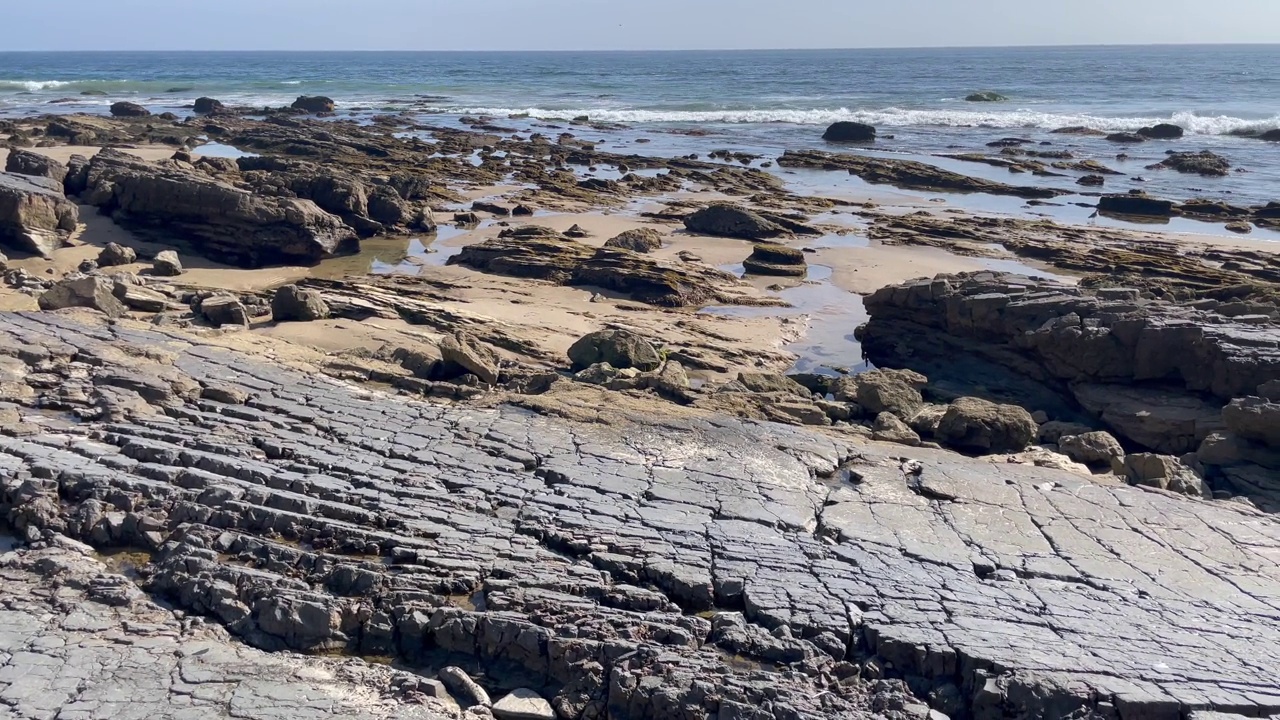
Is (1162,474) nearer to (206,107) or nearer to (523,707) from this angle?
(523,707)

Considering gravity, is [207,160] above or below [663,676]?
above

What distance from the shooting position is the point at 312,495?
7062 millimetres

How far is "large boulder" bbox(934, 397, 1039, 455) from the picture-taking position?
10.2 m

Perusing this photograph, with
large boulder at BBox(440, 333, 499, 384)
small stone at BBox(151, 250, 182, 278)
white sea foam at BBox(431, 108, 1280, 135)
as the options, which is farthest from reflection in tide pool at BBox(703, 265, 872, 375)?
white sea foam at BBox(431, 108, 1280, 135)

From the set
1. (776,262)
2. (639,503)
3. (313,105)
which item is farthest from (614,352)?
(313,105)

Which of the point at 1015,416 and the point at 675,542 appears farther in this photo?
the point at 1015,416

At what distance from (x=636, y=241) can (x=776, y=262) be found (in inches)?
114

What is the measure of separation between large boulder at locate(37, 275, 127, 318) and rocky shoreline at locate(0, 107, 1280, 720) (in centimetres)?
5

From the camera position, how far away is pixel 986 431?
33.3ft

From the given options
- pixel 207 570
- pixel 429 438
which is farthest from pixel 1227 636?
pixel 207 570

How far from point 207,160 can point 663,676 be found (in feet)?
76.1

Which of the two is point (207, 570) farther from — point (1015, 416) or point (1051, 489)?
point (1015, 416)

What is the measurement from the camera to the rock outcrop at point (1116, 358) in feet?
31.6

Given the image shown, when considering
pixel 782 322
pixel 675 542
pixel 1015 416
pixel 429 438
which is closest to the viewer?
pixel 675 542
